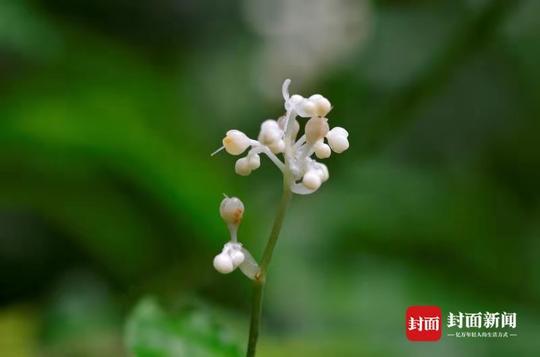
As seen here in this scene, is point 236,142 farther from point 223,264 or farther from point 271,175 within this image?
point 271,175

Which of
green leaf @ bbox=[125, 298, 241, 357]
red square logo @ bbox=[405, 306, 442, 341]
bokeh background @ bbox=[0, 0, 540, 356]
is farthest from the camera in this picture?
bokeh background @ bbox=[0, 0, 540, 356]

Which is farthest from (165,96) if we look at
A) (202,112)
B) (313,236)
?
(313,236)

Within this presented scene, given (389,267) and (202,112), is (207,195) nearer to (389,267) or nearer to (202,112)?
(389,267)

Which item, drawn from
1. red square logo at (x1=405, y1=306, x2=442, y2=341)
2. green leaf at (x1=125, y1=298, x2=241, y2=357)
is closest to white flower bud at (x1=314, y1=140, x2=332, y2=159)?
green leaf at (x1=125, y1=298, x2=241, y2=357)

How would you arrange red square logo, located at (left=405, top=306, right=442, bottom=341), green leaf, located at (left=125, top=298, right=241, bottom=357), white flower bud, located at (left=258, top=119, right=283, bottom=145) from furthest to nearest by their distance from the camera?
red square logo, located at (left=405, top=306, right=442, bottom=341) → green leaf, located at (left=125, top=298, right=241, bottom=357) → white flower bud, located at (left=258, top=119, right=283, bottom=145)
